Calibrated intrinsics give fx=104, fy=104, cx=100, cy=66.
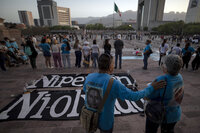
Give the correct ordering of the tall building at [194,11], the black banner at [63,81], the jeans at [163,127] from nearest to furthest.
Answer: the jeans at [163,127]
the black banner at [63,81]
the tall building at [194,11]

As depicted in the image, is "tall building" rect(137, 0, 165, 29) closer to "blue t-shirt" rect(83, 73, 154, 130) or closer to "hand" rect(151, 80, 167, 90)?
"hand" rect(151, 80, 167, 90)

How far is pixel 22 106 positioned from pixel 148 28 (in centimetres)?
12952

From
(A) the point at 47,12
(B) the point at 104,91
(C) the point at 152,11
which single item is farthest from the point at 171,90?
(A) the point at 47,12

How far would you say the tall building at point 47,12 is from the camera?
141 m

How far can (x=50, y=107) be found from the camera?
12.2 ft

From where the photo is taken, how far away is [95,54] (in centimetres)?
739

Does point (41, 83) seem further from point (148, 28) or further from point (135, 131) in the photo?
point (148, 28)

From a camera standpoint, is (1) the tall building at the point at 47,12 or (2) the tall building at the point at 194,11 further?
(1) the tall building at the point at 47,12

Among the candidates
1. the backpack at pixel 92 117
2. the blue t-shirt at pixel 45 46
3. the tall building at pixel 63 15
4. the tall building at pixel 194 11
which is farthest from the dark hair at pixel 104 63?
the tall building at pixel 63 15

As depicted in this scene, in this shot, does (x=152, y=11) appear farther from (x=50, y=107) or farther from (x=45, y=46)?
(x=50, y=107)

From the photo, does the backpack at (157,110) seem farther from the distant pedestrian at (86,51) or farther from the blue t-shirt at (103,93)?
the distant pedestrian at (86,51)

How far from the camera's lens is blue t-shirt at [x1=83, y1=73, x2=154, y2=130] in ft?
4.85

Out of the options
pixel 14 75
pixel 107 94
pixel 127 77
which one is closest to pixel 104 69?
pixel 107 94

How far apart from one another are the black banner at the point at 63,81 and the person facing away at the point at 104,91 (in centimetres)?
377
